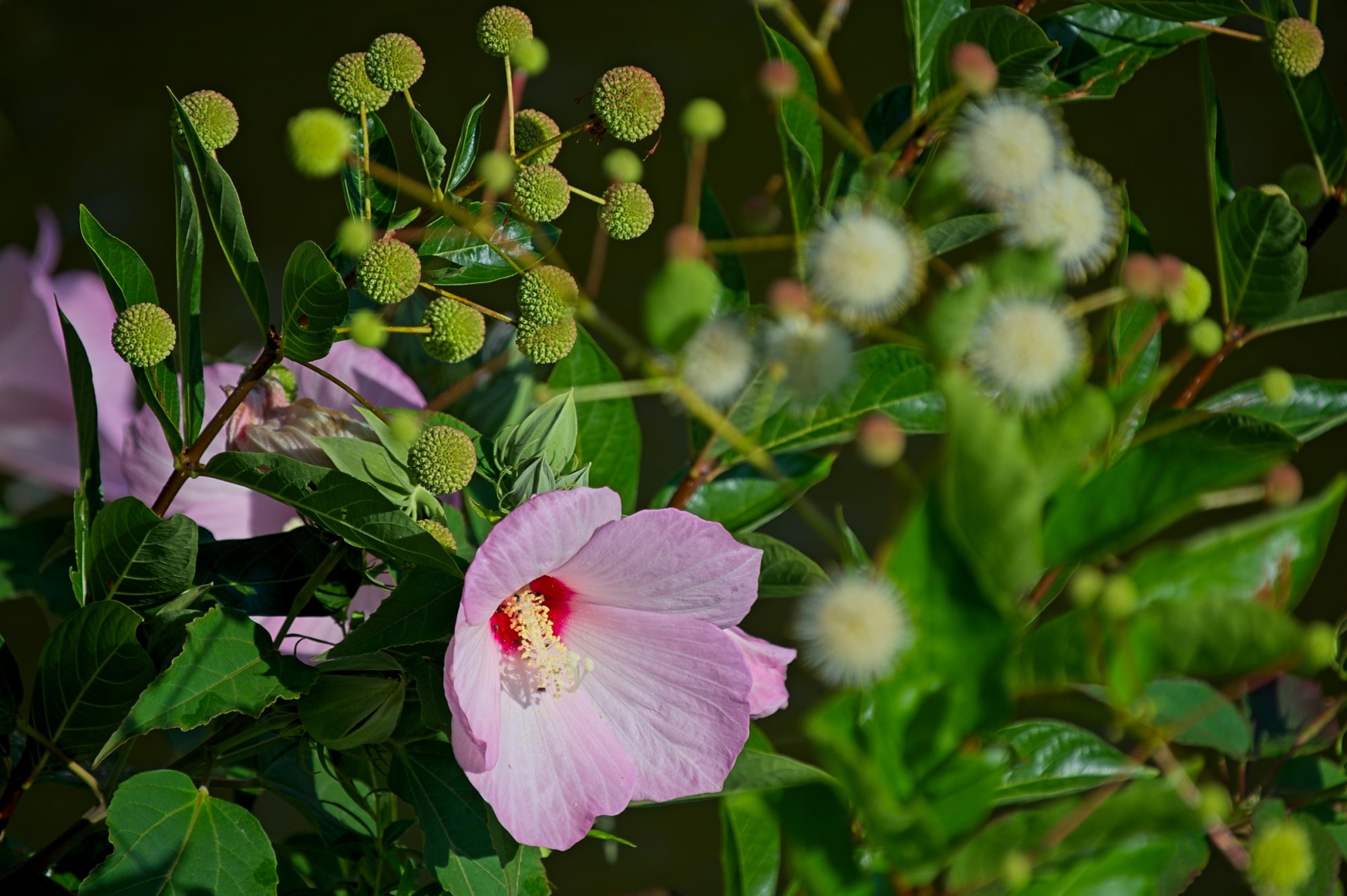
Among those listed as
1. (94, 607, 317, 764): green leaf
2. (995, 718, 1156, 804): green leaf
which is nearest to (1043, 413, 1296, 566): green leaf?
(995, 718, 1156, 804): green leaf

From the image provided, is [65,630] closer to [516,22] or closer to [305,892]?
[305,892]

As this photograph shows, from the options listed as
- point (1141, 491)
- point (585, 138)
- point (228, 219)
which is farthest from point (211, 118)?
point (585, 138)

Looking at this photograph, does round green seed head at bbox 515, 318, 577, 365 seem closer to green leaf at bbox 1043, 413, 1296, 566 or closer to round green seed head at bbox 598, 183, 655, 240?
round green seed head at bbox 598, 183, 655, 240

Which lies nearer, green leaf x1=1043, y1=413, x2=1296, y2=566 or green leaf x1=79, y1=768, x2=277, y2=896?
green leaf x1=1043, y1=413, x2=1296, y2=566

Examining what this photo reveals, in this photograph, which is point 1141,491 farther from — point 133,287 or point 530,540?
point 133,287

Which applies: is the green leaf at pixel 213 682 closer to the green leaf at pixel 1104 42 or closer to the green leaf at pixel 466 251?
the green leaf at pixel 466 251

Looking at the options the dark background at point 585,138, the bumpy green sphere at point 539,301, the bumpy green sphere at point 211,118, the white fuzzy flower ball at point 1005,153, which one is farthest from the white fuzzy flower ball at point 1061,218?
the dark background at point 585,138

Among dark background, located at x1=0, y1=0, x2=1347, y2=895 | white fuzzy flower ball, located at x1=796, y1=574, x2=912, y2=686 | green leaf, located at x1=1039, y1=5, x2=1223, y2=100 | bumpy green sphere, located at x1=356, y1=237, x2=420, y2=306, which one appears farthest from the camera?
dark background, located at x1=0, y1=0, x2=1347, y2=895
